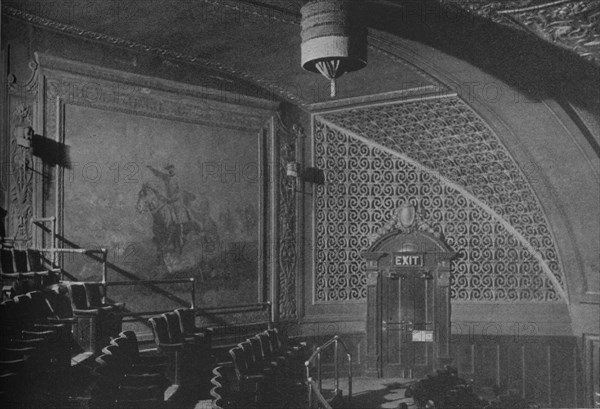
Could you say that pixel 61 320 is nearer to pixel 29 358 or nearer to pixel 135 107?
pixel 29 358

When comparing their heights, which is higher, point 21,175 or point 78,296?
point 21,175

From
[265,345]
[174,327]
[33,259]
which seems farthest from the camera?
[265,345]

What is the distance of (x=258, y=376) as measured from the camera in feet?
20.1

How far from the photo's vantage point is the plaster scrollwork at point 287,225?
34.4 ft

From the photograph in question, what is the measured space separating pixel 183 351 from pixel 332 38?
133 inches

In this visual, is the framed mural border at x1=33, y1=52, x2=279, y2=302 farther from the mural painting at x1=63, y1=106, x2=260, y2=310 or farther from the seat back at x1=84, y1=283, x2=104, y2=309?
the seat back at x1=84, y1=283, x2=104, y2=309

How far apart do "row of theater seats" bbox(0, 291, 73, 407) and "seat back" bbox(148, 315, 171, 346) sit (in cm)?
162

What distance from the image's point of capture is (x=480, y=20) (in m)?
5.84

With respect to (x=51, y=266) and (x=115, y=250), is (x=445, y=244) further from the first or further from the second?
(x=51, y=266)

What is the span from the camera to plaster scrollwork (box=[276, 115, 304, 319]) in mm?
10477

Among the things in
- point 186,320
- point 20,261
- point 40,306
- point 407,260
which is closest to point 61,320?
point 40,306

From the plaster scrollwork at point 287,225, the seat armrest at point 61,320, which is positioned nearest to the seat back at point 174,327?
the seat armrest at point 61,320

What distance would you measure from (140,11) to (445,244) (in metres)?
6.01

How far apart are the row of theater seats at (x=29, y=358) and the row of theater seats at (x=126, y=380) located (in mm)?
288
